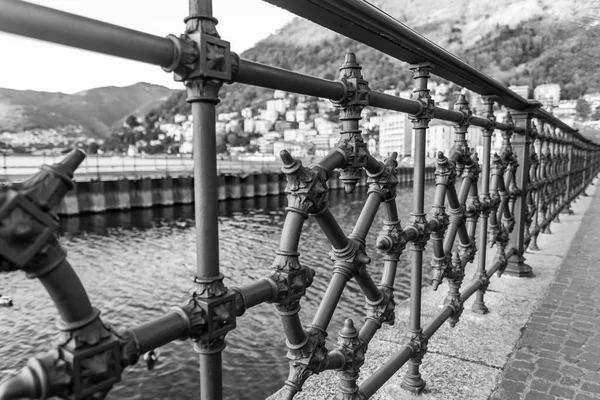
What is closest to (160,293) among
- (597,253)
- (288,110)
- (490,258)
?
(490,258)

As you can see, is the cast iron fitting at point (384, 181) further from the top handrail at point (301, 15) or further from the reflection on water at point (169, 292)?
the reflection on water at point (169, 292)

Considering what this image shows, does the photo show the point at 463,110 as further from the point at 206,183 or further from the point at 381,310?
the point at 206,183

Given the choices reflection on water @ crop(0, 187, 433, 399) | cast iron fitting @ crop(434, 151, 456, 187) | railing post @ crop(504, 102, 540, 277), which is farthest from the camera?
reflection on water @ crop(0, 187, 433, 399)

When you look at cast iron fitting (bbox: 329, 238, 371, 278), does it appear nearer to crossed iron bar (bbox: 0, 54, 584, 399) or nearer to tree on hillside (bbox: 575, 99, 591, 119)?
crossed iron bar (bbox: 0, 54, 584, 399)

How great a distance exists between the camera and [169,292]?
40.2 ft

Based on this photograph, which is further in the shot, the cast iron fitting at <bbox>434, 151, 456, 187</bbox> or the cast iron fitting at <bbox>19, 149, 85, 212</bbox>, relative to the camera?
the cast iron fitting at <bbox>434, 151, 456, 187</bbox>

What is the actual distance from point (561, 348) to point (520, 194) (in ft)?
7.29

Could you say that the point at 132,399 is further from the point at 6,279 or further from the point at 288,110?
the point at 288,110

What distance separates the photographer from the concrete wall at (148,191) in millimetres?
29109

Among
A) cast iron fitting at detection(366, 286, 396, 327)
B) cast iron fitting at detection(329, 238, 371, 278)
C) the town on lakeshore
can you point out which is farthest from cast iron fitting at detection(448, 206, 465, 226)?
the town on lakeshore

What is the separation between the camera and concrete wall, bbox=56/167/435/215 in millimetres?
29109

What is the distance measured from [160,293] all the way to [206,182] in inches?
461

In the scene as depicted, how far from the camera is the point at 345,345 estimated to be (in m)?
2.04

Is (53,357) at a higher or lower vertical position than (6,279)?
higher
